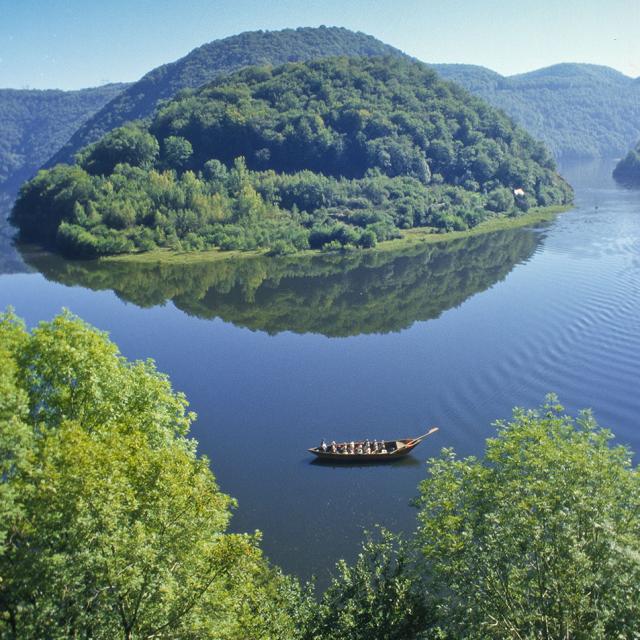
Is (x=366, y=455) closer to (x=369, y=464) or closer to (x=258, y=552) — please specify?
(x=369, y=464)

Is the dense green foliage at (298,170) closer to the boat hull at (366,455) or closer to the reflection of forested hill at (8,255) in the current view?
the reflection of forested hill at (8,255)

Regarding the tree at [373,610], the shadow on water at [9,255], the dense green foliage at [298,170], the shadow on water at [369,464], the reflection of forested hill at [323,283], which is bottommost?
the shadow on water at [369,464]

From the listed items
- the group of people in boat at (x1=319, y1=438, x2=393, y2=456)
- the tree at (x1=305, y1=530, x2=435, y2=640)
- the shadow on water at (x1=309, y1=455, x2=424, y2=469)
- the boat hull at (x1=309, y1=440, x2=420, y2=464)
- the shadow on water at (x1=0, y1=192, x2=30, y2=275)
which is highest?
the shadow on water at (x1=0, y1=192, x2=30, y2=275)

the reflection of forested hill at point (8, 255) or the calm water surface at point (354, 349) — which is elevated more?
the reflection of forested hill at point (8, 255)

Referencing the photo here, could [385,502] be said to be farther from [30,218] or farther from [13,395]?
[30,218]

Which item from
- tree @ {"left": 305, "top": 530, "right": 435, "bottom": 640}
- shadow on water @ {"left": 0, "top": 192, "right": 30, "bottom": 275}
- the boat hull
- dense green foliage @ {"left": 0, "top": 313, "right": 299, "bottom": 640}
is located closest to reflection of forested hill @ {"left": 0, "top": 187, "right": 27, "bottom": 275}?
shadow on water @ {"left": 0, "top": 192, "right": 30, "bottom": 275}

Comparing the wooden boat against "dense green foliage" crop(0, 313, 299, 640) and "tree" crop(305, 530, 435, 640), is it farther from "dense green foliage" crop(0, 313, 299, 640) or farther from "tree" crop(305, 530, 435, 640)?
"tree" crop(305, 530, 435, 640)

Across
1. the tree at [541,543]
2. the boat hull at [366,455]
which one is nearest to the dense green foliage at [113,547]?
the tree at [541,543]
